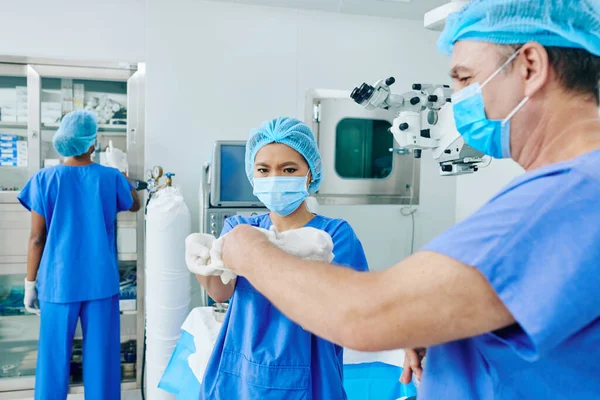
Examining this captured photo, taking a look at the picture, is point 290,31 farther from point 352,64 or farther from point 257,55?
point 352,64

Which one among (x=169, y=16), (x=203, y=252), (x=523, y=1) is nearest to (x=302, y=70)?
(x=169, y=16)

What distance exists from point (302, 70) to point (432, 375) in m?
2.48

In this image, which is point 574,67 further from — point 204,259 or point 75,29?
point 75,29

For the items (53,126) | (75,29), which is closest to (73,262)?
(53,126)

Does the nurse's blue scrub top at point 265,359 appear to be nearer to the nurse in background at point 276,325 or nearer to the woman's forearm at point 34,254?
the nurse in background at point 276,325

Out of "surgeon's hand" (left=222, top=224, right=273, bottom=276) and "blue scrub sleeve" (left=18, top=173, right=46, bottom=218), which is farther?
"blue scrub sleeve" (left=18, top=173, right=46, bottom=218)

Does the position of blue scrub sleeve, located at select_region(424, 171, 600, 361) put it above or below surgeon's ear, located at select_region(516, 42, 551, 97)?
below

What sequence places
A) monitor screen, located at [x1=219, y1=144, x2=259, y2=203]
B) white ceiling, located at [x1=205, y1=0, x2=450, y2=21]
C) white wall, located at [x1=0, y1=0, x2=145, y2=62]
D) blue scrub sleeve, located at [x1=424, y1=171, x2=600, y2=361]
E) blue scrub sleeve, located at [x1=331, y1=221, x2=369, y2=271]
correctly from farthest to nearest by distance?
white ceiling, located at [x1=205, y1=0, x2=450, y2=21], white wall, located at [x1=0, y1=0, x2=145, y2=62], monitor screen, located at [x1=219, y1=144, x2=259, y2=203], blue scrub sleeve, located at [x1=331, y1=221, x2=369, y2=271], blue scrub sleeve, located at [x1=424, y1=171, x2=600, y2=361]

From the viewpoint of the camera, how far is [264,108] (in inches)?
109

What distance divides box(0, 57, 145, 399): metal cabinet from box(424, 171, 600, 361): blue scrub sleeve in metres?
2.53

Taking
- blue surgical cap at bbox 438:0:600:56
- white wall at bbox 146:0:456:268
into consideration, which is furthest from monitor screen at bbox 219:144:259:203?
blue surgical cap at bbox 438:0:600:56

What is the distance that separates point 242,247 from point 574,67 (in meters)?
0.53

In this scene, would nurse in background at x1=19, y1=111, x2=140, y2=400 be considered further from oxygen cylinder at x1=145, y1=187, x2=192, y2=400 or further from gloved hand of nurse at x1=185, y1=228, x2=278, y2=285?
gloved hand of nurse at x1=185, y1=228, x2=278, y2=285

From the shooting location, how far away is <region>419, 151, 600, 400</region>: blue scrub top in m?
0.42
